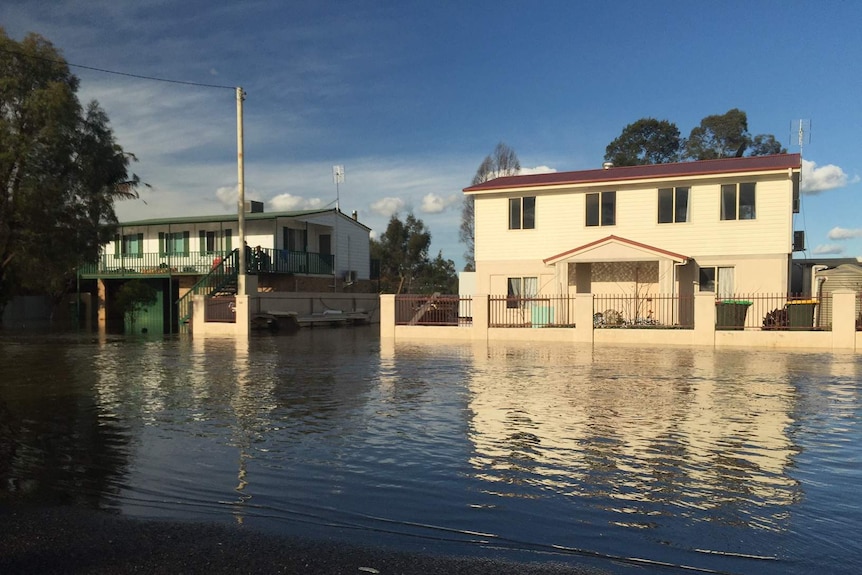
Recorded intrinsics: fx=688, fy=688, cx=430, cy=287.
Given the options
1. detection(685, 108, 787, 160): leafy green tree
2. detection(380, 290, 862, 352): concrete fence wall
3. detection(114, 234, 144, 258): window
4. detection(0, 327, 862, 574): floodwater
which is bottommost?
detection(0, 327, 862, 574): floodwater

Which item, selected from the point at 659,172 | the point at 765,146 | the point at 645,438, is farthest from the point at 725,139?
the point at 645,438

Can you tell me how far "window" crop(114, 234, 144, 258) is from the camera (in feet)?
135

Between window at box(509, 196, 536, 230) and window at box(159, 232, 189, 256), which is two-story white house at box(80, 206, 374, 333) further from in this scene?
window at box(509, 196, 536, 230)

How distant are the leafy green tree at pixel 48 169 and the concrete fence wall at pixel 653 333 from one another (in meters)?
11.5

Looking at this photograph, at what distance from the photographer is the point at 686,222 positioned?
A: 27.0m

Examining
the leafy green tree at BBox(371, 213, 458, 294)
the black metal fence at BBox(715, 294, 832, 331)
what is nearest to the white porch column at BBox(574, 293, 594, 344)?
the black metal fence at BBox(715, 294, 832, 331)

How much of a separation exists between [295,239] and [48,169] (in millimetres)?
16826

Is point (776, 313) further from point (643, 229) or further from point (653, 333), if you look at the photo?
point (643, 229)

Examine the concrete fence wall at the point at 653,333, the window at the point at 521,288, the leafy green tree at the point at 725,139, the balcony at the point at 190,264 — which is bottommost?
the concrete fence wall at the point at 653,333

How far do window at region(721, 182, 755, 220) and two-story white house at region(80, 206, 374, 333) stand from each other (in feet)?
71.4

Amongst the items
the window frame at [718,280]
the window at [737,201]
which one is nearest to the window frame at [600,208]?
the window frame at [718,280]

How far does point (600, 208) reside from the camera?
93.0 feet

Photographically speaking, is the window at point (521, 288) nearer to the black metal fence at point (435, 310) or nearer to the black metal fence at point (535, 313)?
the black metal fence at point (535, 313)

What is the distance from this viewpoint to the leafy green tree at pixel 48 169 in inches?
905
